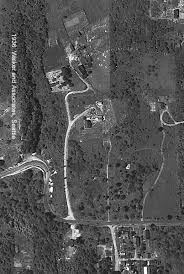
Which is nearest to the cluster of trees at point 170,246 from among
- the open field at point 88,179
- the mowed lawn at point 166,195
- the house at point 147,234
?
the house at point 147,234

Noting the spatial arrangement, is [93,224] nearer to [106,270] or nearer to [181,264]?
[106,270]

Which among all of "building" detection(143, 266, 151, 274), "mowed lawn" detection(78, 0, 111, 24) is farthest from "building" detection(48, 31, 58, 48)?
"building" detection(143, 266, 151, 274)

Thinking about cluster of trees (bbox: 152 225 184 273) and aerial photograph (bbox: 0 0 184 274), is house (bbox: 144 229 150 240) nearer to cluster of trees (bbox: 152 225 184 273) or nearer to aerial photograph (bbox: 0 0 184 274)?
aerial photograph (bbox: 0 0 184 274)

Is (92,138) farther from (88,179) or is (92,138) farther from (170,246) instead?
(170,246)

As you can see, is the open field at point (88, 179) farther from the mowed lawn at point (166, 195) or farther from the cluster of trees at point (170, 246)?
the cluster of trees at point (170, 246)

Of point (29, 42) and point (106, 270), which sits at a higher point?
point (29, 42)

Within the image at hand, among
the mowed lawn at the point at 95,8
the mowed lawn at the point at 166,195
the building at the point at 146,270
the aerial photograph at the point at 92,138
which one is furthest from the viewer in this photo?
the mowed lawn at the point at 95,8

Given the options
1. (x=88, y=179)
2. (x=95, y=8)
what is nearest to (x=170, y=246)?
(x=88, y=179)

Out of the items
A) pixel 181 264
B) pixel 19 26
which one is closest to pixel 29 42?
pixel 19 26
